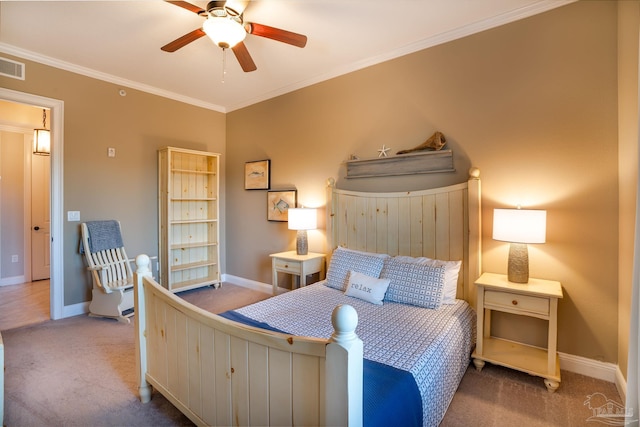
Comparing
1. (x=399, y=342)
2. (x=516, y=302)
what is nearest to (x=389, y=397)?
(x=399, y=342)

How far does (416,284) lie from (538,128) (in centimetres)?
151

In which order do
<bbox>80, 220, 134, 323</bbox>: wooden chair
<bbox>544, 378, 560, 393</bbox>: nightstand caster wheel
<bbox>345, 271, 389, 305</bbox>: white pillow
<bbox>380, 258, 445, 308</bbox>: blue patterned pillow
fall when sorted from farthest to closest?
1. <bbox>80, 220, 134, 323</bbox>: wooden chair
2. <bbox>345, 271, 389, 305</bbox>: white pillow
3. <bbox>380, 258, 445, 308</bbox>: blue patterned pillow
4. <bbox>544, 378, 560, 393</bbox>: nightstand caster wheel

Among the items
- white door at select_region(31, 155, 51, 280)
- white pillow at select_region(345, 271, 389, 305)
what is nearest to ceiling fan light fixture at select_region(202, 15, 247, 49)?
white pillow at select_region(345, 271, 389, 305)

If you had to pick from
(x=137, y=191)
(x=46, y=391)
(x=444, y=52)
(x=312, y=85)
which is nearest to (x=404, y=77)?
(x=444, y=52)

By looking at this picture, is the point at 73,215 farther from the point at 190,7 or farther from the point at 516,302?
the point at 516,302

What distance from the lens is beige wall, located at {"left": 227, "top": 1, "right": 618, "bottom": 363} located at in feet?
6.89

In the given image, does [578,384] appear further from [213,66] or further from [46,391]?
[213,66]

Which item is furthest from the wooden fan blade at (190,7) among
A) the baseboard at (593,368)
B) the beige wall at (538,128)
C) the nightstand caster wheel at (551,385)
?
the baseboard at (593,368)

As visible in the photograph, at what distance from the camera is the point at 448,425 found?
171cm

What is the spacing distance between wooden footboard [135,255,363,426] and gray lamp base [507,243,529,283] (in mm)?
1791

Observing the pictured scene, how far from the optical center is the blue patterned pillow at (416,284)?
227 cm

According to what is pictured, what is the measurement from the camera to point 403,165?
9.60 feet

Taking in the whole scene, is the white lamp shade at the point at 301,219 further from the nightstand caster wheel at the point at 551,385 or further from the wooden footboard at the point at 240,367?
the nightstand caster wheel at the point at 551,385

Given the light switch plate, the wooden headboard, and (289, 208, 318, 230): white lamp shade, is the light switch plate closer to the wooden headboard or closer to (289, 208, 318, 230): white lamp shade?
(289, 208, 318, 230): white lamp shade
